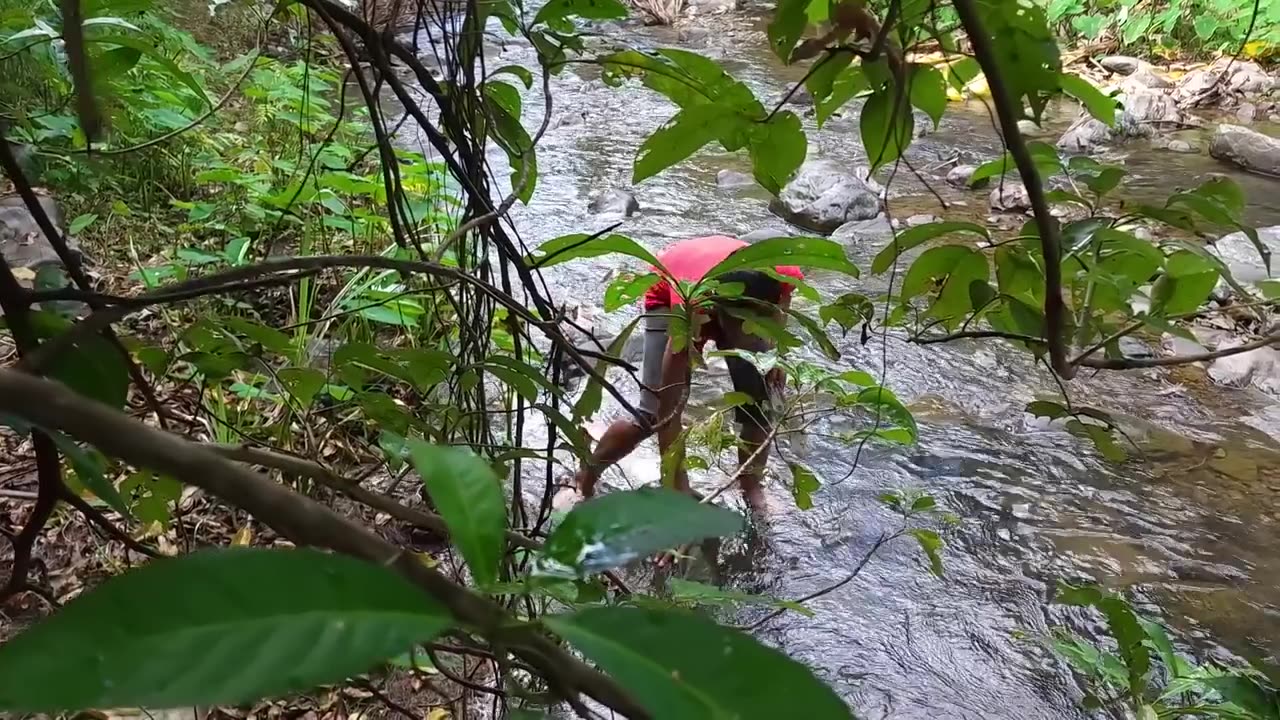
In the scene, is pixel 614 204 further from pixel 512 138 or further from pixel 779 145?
pixel 779 145

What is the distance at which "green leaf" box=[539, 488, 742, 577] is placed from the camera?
312 mm

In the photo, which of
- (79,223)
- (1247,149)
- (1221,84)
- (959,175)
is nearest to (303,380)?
(79,223)

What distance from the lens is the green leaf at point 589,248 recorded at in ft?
2.99

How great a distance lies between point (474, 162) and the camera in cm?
107

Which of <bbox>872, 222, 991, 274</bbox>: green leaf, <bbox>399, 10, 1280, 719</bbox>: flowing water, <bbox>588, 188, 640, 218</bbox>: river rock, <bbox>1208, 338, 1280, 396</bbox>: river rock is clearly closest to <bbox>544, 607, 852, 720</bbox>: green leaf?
<bbox>872, 222, 991, 274</bbox>: green leaf

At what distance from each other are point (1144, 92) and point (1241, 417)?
3.61 metres

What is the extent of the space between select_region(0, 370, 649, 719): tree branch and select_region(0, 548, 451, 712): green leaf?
1 centimetres

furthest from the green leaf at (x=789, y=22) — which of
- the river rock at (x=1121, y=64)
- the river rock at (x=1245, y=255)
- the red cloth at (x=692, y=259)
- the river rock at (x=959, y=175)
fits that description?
the river rock at (x=1121, y=64)

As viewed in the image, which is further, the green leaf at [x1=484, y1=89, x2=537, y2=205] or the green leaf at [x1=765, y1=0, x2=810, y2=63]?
the green leaf at [x1=484, y1=89, x2=537, y2=205]

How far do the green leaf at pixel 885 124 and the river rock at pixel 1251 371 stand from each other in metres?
2.99

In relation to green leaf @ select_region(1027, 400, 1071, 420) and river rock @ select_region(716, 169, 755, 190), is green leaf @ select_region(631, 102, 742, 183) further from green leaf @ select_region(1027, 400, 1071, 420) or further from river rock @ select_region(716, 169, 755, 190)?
river rock @ select_region(716, 169, 755, 190)

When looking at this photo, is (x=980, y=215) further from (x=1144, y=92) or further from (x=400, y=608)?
(x=400, y=608)

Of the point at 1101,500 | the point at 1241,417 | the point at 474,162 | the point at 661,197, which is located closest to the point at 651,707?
the point at 474,162

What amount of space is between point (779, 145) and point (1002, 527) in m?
2.08
